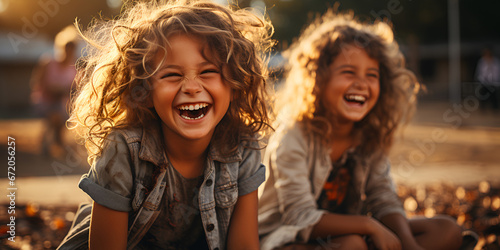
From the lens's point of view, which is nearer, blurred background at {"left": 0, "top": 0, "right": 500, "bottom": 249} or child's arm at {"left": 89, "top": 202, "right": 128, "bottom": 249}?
child's arm at {"left": 89, "top": 202, "right": 128, "bottom": 249}

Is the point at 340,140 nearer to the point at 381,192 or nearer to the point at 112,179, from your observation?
the point at 381,192

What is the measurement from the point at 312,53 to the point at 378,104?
1.72ft

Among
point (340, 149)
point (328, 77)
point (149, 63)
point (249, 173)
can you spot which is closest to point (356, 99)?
point (328, 77)

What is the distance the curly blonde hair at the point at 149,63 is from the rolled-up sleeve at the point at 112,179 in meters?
0.07

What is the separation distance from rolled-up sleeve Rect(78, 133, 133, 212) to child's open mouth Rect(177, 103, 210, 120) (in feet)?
0.88

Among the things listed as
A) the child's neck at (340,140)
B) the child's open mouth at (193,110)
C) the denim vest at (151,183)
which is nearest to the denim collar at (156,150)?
the denim vest at (151,183)

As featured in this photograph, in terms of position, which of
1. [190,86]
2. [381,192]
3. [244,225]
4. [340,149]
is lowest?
[244,225]

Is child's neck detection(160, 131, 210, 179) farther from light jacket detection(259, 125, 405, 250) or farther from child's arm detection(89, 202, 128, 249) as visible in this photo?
light jacket detection(259, 125, 405, 250)

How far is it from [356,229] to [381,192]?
0.50m

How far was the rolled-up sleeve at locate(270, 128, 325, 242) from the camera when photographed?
7.11 ft

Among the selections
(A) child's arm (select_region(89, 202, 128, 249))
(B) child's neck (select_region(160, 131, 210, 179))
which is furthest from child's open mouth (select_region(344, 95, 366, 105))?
(A) child's arm (select_region(89, 202, 128, 249))

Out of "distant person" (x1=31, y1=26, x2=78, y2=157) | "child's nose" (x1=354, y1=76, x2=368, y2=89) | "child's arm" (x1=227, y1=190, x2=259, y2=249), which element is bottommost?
"child's arm" (x1=227, y1=190, x2=259, y2=249)

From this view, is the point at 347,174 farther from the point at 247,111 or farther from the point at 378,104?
the point at 247,111

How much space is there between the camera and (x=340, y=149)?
2.50 metres
